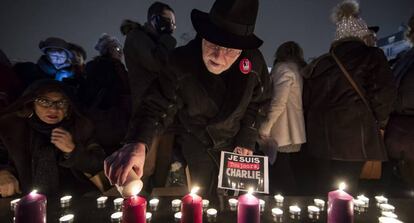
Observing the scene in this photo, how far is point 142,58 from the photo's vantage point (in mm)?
2576

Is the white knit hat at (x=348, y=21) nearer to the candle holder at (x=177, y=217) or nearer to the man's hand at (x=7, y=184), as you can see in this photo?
the candle holder at (x=177, y=217)

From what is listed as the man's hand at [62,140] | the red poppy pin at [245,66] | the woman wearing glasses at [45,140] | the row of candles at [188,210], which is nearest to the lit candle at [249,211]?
the row of candles at [188,210]

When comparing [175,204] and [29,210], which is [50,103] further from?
[175,204]

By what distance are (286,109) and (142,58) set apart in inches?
63.9

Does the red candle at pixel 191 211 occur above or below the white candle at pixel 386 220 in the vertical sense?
above

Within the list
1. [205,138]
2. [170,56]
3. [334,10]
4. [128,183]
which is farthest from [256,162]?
Answer: [334,10]

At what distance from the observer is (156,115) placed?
1.53 meters

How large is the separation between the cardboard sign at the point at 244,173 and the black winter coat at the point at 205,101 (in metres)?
0.32

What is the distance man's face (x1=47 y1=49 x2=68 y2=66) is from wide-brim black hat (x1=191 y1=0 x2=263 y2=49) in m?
2.31

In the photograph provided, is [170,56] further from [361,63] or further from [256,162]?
[361,63]

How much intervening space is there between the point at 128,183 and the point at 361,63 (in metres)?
2.33

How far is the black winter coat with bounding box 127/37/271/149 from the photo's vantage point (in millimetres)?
1605

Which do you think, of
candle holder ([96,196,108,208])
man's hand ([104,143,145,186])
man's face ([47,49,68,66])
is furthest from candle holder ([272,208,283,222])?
man's face ([47,49,68,66])

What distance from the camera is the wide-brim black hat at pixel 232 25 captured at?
140 centimetres
